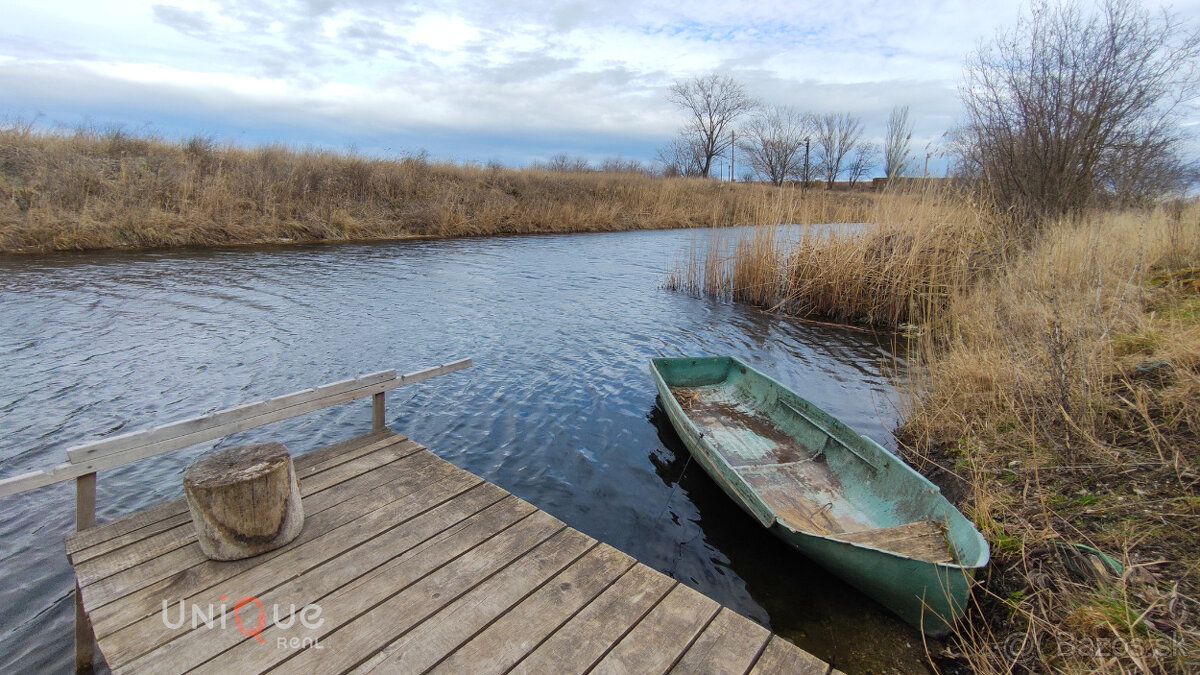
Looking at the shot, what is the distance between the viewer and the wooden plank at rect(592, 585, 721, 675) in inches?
85.4

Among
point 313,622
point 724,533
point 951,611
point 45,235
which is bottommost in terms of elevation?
point 724,533

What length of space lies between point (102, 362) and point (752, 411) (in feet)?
24.7

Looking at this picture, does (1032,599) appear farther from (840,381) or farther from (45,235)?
(45,235)

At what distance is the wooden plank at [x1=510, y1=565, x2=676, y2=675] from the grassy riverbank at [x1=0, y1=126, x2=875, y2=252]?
8.74m

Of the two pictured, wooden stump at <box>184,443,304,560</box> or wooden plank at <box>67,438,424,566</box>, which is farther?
wooden plank at <box>67,438,424,566</box>

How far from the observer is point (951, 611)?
2.90 m

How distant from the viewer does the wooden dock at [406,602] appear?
7.10 feet

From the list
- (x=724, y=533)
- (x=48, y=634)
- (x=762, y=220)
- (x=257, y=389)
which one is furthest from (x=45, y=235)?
(x=724, y=533)

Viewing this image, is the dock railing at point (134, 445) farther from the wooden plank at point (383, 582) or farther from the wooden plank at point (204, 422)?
the wooden plank at point (383, 582)

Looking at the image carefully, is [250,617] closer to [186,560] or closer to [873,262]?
[186,560]

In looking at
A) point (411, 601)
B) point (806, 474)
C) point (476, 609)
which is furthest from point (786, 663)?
point (806, 474)

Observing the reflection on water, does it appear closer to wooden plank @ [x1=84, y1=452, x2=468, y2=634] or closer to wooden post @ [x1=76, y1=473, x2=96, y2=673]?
wooden post @ [x1=76, y1=473, x2=96, y2=673]

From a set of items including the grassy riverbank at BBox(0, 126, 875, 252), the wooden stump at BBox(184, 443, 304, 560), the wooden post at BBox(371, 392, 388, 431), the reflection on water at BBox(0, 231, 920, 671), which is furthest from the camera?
the grassy riverbank at BBox(0, 126, 875, 252)

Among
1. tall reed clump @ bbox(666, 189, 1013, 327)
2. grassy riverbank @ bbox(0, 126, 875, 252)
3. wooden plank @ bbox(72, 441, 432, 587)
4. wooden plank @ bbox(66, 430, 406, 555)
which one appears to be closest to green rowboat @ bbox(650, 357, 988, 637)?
wooden plank @ bbox(72, 441, 432, 587)
